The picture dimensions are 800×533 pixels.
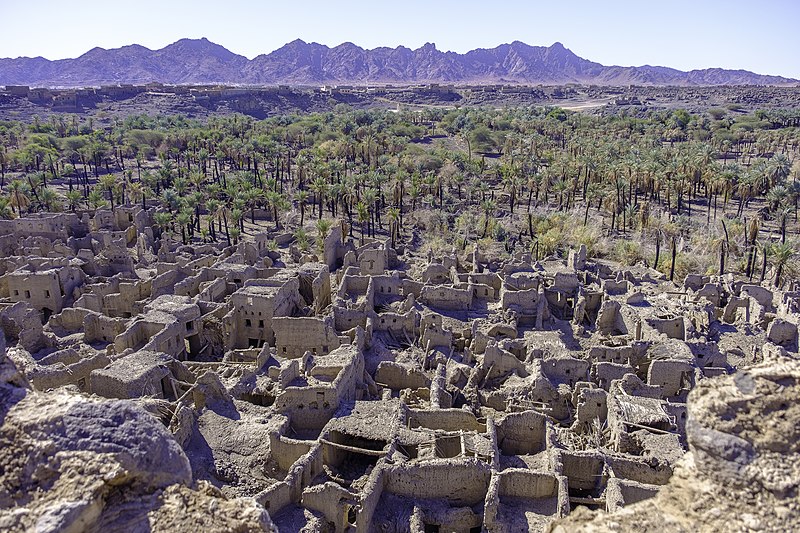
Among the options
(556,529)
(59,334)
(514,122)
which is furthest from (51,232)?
(514,122)

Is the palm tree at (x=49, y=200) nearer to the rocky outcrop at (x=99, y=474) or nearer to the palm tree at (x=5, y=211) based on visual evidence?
the palm tree at (x=5, y=211)

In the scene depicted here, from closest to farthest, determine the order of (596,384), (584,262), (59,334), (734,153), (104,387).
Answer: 1. (104,387)
2. (596,384)
3. (59,334)
4. (584,262)
5. (734,153)

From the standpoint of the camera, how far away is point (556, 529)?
934 cm

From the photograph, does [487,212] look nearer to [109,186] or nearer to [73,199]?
[73,199]

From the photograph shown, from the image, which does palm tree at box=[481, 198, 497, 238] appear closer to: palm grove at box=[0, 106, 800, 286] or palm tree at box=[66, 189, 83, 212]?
palm grove at box=[0, 106, 800, 286]

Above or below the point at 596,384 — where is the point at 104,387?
above

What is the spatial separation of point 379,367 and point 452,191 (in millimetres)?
48420

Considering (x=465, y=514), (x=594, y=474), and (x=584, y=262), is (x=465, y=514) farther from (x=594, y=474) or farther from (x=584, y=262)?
(x=584, y=262)

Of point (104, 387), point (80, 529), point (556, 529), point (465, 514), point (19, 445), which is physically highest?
point (19, 445)

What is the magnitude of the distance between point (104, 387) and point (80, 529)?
46.6 feet

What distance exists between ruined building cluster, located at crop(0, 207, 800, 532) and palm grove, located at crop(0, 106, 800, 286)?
10883mm

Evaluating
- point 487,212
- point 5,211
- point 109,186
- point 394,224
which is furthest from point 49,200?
point 487,212

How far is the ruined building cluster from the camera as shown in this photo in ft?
60.0

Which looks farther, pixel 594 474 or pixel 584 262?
pixel 584 262
